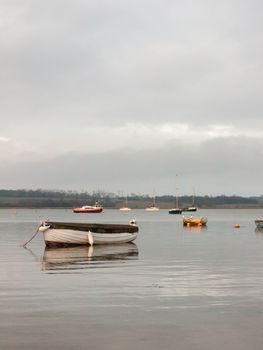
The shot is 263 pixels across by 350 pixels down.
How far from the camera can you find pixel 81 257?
39.8m

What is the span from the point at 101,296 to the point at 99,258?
57.4ft

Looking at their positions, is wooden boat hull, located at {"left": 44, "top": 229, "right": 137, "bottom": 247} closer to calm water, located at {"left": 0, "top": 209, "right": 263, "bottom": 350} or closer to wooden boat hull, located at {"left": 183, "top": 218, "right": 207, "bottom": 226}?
calm water, located at {"left": 0, "top": 209, "right": 263, "bottom": 350}

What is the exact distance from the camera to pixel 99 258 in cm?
3900

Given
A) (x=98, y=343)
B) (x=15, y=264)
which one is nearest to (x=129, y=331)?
(x=98, y=343)

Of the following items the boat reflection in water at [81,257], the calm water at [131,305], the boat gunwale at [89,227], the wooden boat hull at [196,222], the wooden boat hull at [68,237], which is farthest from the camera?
the wooden boat hull at [196,222]

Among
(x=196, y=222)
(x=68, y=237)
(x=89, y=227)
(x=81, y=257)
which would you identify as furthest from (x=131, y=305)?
(x=196, y=222)

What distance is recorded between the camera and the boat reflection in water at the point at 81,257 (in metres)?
33.8

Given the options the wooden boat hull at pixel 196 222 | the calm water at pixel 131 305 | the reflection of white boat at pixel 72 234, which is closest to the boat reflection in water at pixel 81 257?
the calm water at pixel 131 305

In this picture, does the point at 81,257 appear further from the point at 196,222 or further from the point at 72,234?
the point at 196,222

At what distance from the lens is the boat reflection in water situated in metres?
33.8

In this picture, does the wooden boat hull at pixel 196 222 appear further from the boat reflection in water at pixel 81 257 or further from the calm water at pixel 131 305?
the calm water at pixel 131 305

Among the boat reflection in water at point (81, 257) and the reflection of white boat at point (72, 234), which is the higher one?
the reflection of white boat at point (72, 234)

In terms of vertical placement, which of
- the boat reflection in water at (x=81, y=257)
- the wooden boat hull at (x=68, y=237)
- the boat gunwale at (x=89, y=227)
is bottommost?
the boat reflection in water at (x=81, y=257)

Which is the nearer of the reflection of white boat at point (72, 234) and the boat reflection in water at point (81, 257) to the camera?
the boat reflection in water at point (81, 257)
